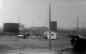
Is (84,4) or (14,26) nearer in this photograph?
(14,26)

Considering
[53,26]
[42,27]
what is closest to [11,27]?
[42,27]

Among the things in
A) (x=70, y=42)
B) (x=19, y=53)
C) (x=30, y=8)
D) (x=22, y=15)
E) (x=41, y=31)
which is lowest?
(x=19, y=53)

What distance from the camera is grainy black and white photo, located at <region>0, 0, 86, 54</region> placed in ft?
5.11

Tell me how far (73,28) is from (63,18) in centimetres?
23

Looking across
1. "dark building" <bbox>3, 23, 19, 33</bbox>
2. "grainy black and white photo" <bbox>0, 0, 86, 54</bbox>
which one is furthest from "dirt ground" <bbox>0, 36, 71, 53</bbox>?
"dark building" <bbox>3, 23, 19, 33</bbox>

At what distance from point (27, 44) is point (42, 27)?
0.38 meters

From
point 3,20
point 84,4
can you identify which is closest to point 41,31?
point 3,20

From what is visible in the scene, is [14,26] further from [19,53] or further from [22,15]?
[19,53]

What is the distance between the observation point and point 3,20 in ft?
5.15

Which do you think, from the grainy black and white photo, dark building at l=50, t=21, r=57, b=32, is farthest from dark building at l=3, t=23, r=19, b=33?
dark building at l=50, t=21, r=57, b=32

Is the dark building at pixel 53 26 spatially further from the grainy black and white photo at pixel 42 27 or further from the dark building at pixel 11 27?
the dark building at pixel 11 27

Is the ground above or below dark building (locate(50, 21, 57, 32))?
below

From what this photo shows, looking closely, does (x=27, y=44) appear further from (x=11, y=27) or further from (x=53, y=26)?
(x=53, y=26)

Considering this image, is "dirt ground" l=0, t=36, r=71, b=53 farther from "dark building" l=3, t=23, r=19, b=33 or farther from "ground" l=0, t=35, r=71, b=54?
"dark building" l=3, t=23, r=19, b=33
